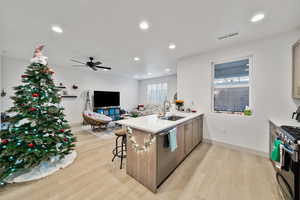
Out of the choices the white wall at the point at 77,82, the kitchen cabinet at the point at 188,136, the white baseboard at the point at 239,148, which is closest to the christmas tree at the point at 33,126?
the kitchen cabinet at the point at 188,136

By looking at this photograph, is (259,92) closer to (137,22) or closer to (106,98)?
(137,22)

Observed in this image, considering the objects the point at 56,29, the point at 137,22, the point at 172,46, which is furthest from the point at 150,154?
the point at 56,29

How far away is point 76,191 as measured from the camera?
1647 millimetres

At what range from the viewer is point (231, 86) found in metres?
3.17

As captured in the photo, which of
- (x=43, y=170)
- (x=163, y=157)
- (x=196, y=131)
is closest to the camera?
(x=163, y=157)

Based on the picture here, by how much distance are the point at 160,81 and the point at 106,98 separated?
3.84 m

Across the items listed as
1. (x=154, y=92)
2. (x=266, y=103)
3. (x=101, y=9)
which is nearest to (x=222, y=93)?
(x=266, y=103)

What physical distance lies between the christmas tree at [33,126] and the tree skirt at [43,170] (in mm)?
113

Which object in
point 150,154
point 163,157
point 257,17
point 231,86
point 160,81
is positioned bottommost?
point 163,157

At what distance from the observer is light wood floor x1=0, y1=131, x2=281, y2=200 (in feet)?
5.18

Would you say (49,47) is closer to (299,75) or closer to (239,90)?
(239,90)

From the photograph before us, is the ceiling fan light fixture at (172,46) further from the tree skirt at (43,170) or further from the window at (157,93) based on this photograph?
the window at (157,93)

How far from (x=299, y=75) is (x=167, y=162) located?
114 inches

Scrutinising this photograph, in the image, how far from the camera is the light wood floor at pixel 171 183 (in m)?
1.58
